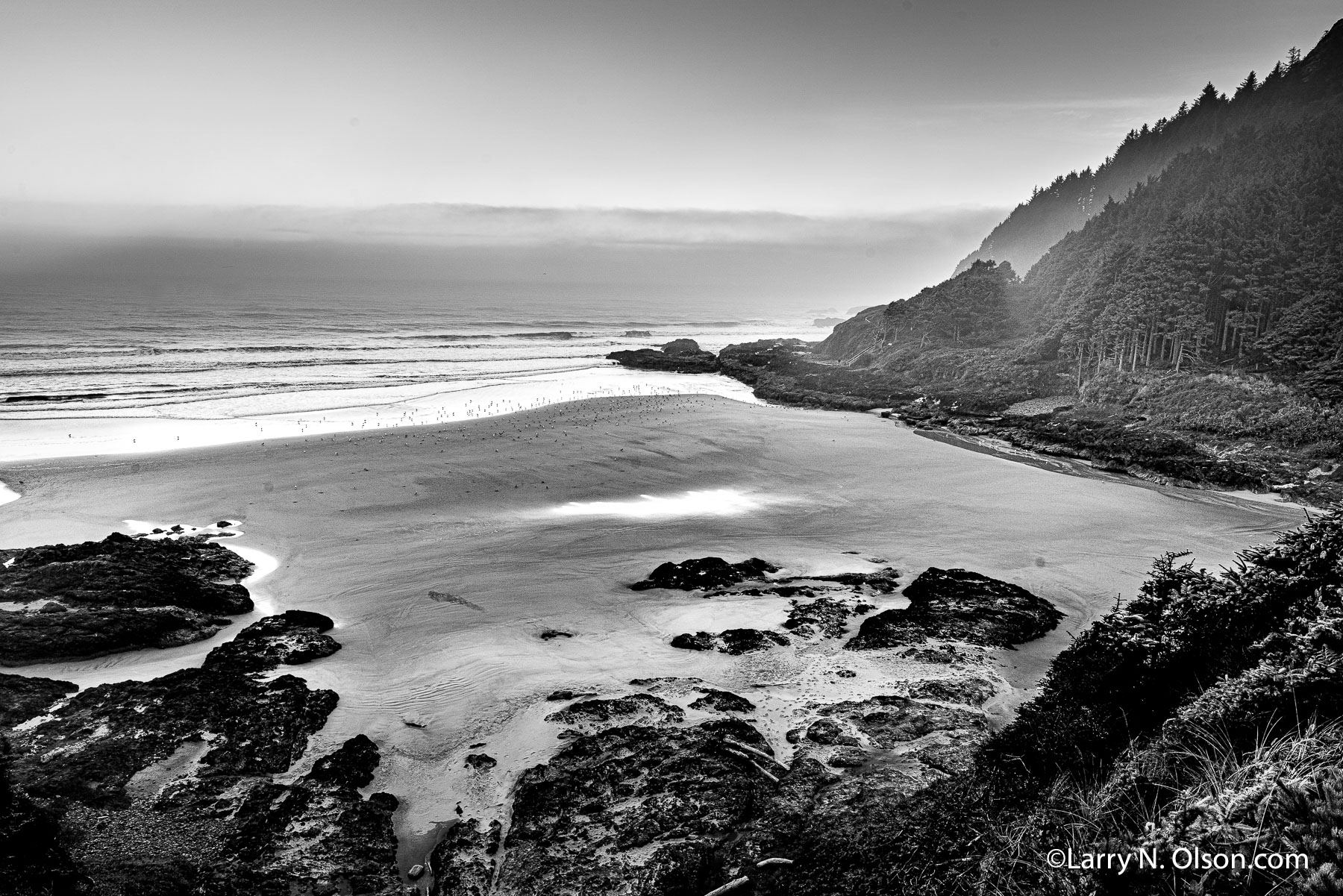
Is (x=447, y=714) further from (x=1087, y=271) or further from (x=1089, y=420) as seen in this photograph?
(x=1087, y=271)

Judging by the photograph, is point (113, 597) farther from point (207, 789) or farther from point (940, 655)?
point (940, 655)

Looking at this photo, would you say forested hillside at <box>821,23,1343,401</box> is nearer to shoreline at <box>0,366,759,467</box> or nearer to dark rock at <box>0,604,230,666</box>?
shoreline at <box>0,366,759,467</box>

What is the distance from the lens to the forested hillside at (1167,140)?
8044cm

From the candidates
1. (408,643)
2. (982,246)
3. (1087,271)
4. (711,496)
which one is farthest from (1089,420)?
(982,246)

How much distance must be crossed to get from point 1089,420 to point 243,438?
40.5 metres

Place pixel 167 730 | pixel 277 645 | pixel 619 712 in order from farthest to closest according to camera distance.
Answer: pixel 277 645 < pixel 619 712 < pixel 167 730

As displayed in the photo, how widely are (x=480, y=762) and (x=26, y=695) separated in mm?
6574

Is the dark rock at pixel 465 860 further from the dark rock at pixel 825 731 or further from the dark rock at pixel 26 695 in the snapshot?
the dark rock at pixel 26 695

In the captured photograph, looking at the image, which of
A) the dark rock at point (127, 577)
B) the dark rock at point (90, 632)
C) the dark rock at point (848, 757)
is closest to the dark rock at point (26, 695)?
the dark rock at point (90, 632)

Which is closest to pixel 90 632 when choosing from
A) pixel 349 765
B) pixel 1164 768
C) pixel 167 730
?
pixel 167 730

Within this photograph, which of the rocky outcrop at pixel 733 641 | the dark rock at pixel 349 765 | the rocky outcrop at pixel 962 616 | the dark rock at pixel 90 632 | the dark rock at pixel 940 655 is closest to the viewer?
the dark rock at pixel 349 765

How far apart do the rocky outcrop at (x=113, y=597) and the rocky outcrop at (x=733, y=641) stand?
8.50 m

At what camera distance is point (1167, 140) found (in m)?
99.1

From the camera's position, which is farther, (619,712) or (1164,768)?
(619,712)
